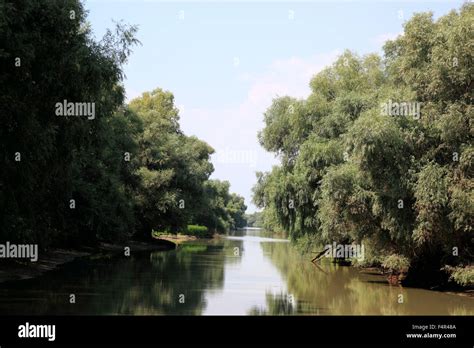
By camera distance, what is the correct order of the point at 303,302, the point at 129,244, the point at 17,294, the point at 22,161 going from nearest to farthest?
the point at 22,161, the point at 17,294, the point at 303,302, the point at 129,244

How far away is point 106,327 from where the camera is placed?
14.6 meters

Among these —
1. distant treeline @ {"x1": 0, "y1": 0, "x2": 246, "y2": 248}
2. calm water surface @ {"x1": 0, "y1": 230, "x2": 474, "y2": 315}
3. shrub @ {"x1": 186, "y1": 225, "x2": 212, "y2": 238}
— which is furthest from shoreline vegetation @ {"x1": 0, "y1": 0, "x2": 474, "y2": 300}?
shrub @ {"x1": 186, "y1": 225, "x2": 212, "y2": 238}

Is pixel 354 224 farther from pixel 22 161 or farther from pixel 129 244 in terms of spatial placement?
pixel 129 244

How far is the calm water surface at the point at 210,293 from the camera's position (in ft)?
60.8

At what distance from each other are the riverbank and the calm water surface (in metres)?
0.77

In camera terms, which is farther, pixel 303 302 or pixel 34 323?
pixel 303 302

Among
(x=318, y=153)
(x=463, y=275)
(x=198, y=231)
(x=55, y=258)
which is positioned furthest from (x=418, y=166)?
(x=198, y=231)

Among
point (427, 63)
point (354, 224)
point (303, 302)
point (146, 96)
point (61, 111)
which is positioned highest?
point (146, 96)

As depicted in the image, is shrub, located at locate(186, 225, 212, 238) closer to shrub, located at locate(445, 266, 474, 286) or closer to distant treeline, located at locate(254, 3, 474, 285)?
distant treeline, located at locate(254, 3, 474, 285)

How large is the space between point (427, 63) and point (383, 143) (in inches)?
157

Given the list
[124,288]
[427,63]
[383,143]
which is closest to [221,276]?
[124,288]

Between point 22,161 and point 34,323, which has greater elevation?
point 22,161

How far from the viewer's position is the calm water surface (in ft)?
60.8

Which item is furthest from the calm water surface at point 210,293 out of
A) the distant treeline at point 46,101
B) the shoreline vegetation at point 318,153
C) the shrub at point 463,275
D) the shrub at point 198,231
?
the shrub at point 198,231
